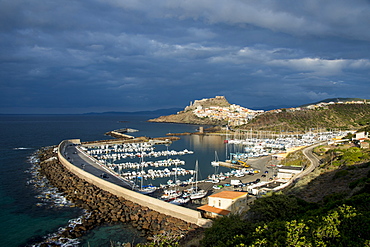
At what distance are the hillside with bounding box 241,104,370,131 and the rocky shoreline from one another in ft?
247

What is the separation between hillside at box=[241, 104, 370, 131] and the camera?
91969 mm

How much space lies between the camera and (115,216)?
816 inches

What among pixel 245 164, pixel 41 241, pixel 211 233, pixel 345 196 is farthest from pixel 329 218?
pixel 245 164

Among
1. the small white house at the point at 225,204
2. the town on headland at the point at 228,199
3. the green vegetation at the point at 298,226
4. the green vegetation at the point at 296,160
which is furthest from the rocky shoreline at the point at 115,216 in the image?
the green vegetation at the point at 296,160

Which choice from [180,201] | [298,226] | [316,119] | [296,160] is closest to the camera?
[298,226]

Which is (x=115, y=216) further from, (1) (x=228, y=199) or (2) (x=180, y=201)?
(1) (x=228, y=199)

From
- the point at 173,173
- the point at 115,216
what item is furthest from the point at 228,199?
the point at 173,173

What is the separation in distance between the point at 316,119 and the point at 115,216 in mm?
Result: 93862

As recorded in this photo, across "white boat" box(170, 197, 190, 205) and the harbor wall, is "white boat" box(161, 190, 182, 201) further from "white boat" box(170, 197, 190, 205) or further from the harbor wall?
the harbor wall

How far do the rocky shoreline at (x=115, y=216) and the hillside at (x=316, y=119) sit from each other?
75261 millimetres

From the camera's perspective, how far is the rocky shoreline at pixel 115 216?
18047mm

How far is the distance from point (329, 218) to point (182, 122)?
492ft

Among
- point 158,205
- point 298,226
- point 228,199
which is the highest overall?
point 298,226

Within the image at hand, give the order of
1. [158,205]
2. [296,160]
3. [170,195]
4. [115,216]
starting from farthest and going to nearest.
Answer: [296,160] < [170,195] < [158,205] < [115,216]
